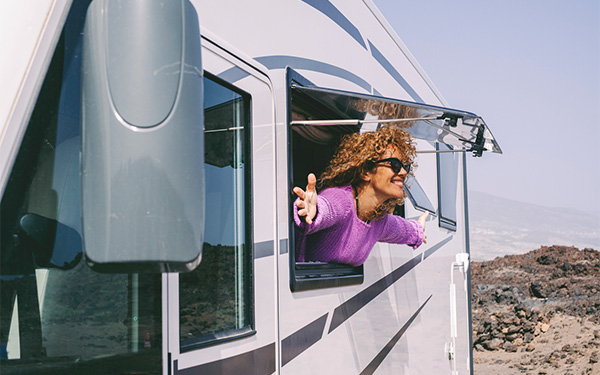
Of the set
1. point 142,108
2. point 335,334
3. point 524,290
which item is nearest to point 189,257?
point 142,108

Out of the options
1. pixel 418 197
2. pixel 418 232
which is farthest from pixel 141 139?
pixel 418 197

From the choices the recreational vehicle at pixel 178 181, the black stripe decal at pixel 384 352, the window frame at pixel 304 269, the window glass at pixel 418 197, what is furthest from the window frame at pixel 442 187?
the window frame at pixel 304 269

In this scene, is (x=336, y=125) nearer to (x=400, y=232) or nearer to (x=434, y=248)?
→ (x=400, y=232)

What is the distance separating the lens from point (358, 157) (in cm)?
273

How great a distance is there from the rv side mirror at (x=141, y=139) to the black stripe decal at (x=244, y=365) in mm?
464

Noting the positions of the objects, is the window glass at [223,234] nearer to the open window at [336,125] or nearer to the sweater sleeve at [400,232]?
the open window at [336,125]

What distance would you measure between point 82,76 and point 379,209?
1.70 m

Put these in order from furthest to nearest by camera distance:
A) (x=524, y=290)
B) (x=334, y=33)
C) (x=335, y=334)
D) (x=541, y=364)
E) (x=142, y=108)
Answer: (x=524, y=290)
(x=541, y=364)
(x=334, y=33)
(x=335, y=334)
(x=142, y=108)

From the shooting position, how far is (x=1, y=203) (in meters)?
1.25

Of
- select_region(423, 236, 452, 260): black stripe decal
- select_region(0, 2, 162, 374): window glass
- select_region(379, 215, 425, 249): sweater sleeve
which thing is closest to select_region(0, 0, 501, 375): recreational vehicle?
select_region(0, 2, 162, 374): window glass

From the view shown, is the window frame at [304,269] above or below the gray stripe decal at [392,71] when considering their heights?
below

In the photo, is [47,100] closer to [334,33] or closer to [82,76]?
[82,76]

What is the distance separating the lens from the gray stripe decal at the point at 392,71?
343 cm

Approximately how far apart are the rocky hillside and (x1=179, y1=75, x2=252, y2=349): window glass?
11777 mm
